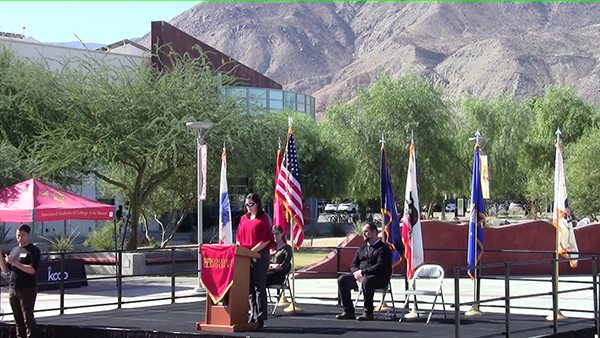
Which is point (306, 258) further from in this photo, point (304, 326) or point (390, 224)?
point (304, 326)

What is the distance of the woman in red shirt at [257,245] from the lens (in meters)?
12.9

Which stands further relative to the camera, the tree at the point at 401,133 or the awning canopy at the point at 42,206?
the tree at the point at 401,133

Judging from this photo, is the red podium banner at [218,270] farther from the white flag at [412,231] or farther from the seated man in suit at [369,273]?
the white flag at [412,231]

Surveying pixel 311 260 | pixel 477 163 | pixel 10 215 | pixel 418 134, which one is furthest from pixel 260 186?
pixel 477 163

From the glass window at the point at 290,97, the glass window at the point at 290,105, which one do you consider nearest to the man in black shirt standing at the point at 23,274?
the glass window at the point at 290,105

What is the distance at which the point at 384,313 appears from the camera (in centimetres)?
1503

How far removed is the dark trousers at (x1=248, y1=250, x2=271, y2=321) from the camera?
12.9m

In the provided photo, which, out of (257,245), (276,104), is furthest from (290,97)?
(257,245)

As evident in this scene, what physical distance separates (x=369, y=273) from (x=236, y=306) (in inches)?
99.1

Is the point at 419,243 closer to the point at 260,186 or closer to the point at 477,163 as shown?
the point at 477,163

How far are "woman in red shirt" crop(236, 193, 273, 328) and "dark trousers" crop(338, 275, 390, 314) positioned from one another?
1.64 m

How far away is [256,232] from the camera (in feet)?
42.2

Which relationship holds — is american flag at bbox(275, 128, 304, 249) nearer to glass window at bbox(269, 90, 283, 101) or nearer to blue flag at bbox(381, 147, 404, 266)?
blue flag at bbox(381, 147, 404, 266)

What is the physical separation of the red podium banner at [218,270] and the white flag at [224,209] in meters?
8.71
